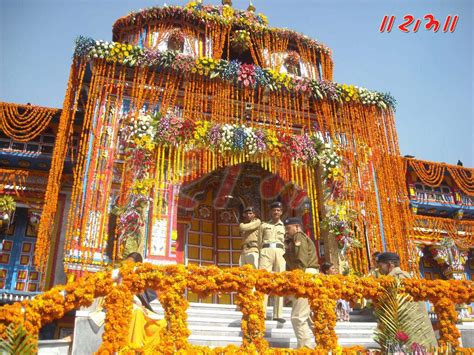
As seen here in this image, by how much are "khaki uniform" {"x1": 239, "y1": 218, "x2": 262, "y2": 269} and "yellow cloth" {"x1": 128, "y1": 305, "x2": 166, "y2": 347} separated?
277 cm

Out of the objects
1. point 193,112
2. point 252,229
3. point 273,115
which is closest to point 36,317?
point 252,229

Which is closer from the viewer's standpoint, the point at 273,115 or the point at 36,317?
the point at 36,317

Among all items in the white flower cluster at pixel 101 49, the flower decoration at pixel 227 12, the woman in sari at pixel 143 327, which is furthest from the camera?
the flower decoration at pixel 227 12

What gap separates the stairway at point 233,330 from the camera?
6.34 meters

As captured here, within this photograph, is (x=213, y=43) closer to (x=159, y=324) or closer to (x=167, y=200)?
(x=167, y=200)

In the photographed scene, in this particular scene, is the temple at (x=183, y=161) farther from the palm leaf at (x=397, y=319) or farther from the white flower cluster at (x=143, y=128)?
the palm leaf at (x=397, y=319)

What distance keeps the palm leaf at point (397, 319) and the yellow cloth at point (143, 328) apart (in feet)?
9.27

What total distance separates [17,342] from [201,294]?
210 centimetres

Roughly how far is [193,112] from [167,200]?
2705mm

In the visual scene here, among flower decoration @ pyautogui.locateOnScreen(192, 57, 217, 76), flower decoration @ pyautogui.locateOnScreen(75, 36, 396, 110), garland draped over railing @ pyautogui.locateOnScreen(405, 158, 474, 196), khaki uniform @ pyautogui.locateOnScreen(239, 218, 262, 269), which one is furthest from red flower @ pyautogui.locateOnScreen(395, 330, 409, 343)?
garland draped over railing @ pyautogui.locateOnScreen(405, 158, 474, 196)

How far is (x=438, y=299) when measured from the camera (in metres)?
6.03

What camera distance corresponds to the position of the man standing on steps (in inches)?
288

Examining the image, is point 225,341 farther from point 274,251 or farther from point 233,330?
point 274,251

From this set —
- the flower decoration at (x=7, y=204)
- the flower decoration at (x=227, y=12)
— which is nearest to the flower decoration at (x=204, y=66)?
the flower decoration at (x=227, y=12)
